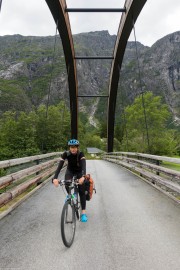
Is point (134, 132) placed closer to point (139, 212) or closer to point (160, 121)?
point (160, 121)

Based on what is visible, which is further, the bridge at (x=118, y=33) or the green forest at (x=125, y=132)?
the green forest at (x=125, y=132)

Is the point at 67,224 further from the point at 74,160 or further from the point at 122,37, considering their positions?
the point at 122,37

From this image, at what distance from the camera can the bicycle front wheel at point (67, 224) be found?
389 cm

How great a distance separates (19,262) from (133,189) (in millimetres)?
5785

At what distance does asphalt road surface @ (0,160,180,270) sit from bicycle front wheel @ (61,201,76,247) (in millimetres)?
109

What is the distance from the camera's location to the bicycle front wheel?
3887 mm

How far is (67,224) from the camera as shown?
4.14 meters

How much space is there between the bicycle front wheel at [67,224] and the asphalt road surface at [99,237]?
109 millimetres

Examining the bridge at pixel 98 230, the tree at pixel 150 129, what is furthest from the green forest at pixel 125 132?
the bridge at pixel 98 230

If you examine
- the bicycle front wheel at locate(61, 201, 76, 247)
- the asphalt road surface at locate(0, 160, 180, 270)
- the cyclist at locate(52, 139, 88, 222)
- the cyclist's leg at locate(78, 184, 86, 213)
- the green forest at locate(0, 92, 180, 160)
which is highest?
the green forest at locate(0, 92, 180, 160)

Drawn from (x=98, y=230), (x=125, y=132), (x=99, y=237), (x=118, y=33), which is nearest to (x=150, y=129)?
(x=125, y=132)

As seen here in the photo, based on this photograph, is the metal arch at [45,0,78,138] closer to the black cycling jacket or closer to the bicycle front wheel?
the black cycling jacket

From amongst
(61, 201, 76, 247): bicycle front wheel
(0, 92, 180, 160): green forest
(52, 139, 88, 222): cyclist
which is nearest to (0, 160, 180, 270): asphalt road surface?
(61, 201, 76, 247): bicycle front wheel

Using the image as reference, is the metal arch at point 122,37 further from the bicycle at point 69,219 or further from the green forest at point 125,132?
the green forest at point 125,132
